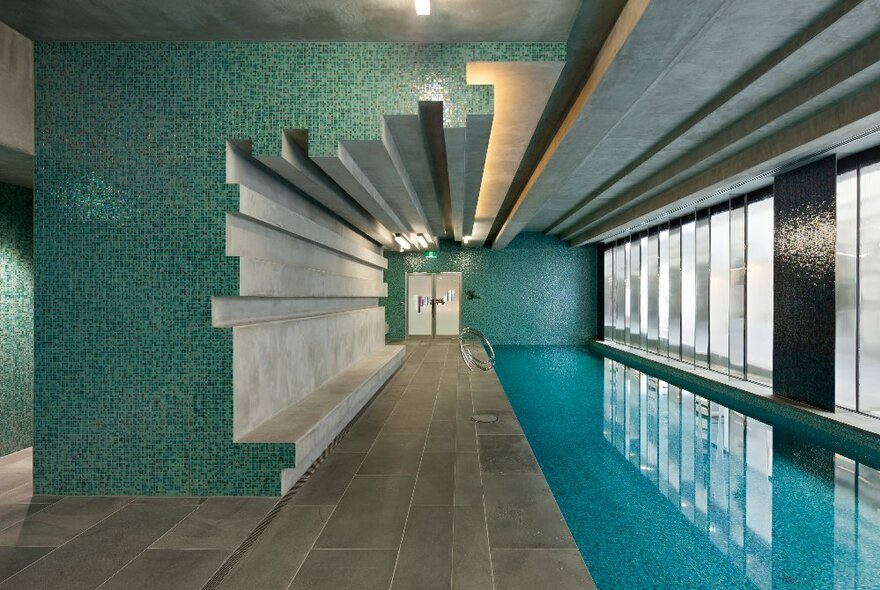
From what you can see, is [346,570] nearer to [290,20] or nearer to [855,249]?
[290,20]

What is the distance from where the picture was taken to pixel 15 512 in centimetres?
309

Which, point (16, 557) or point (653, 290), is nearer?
point (16, 557)

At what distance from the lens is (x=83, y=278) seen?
3.35 metres

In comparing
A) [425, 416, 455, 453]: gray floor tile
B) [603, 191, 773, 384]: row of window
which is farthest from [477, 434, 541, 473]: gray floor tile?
[603, 191, 773, 384]: row of window

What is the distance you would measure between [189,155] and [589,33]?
3.05m

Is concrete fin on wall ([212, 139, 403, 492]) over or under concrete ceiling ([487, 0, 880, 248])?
under

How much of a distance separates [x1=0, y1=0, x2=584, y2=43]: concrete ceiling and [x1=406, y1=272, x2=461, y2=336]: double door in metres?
11.6

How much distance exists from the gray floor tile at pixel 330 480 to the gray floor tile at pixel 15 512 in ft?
5.52

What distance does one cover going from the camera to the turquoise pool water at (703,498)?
2.51 metres

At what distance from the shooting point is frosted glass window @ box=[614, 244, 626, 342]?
1307cm

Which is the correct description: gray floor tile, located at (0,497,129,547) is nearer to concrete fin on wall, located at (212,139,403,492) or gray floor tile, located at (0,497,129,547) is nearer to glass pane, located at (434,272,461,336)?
concrete fin on wall, located at (212,139,403,492)

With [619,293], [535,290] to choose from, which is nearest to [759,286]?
[619,293]

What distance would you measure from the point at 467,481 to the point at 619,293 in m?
11.0

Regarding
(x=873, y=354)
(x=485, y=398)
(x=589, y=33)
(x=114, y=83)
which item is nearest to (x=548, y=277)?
(x=485, y=398)
